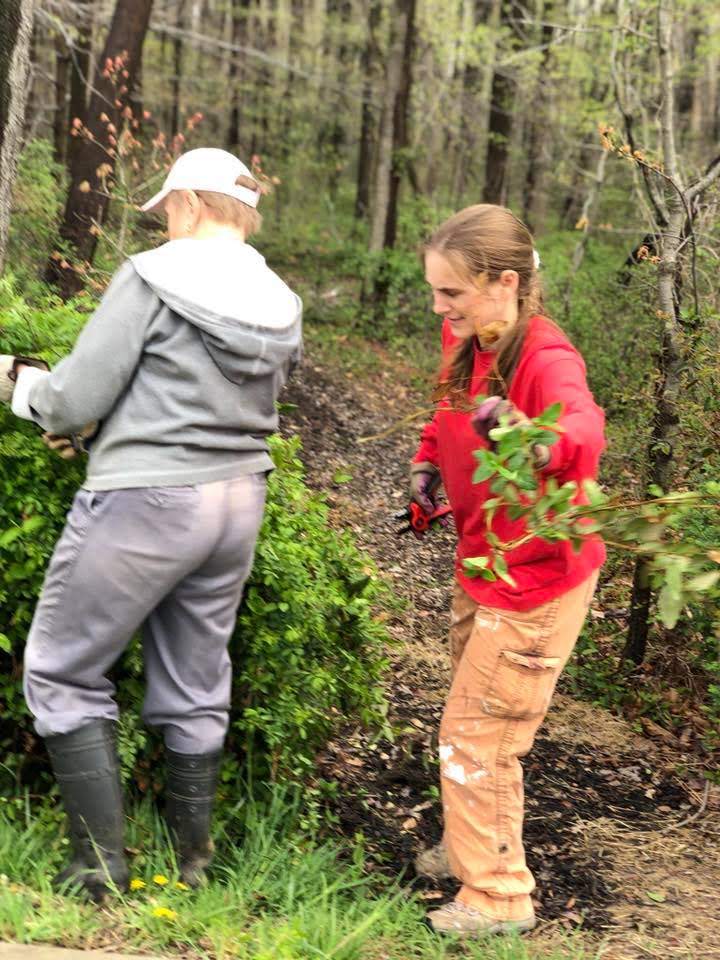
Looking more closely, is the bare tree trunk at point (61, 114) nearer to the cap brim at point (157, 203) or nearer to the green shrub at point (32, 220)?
the green shrub at point (32, 220)

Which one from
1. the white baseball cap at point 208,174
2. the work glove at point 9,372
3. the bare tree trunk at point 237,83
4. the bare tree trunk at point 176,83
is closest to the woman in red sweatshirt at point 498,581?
the white baseball cap at point 208,174

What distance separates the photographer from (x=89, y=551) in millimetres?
2711

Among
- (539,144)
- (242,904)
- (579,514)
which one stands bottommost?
(242,904)

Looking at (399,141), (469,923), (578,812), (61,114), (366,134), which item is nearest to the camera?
(469,923)

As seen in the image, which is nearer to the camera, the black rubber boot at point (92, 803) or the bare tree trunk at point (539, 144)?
the black rubber boot at point (92, 803)

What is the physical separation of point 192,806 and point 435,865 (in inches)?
37.6

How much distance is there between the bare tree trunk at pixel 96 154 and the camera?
930 cm

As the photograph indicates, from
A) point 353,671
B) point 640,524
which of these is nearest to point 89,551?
point 353,671

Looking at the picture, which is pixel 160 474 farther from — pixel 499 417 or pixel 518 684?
pixel 518 684

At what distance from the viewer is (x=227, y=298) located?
269 centimetres

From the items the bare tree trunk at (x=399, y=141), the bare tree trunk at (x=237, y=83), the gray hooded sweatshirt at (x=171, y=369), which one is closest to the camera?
the gray hooded sweatshirt at (x=171, y=369)

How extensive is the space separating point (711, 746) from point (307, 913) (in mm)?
2443

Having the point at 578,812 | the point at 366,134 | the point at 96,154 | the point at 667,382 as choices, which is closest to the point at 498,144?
the point at 366,134

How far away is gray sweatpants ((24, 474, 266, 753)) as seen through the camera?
8.87 ft
